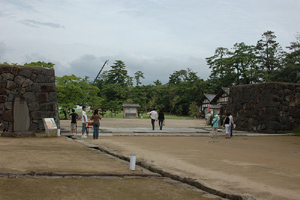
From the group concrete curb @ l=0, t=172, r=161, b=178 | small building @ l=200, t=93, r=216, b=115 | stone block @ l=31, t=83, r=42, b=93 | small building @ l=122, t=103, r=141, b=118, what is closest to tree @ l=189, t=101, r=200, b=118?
small building @ l=200, t=93, r=216, b=115

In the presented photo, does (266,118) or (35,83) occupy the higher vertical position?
(35,83)

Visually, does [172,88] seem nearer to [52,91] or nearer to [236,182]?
[52,91]

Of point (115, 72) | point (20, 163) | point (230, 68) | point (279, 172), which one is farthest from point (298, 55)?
point (115, 72)

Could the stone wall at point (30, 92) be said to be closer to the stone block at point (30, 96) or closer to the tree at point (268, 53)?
the stone block at point (30, 96)

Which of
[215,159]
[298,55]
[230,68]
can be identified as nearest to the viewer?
[215,159]

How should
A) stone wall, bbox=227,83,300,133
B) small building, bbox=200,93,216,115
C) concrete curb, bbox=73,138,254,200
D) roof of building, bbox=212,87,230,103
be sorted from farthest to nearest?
small building, bbox=200,93,216,115 → roof of building, bbox=212,87,230,103 → stone wall, bbox=227,83,300,133 → concrete curb, bbox=73,138,254,200

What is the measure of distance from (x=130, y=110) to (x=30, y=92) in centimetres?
3105

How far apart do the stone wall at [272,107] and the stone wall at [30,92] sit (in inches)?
577

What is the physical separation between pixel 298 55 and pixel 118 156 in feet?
110

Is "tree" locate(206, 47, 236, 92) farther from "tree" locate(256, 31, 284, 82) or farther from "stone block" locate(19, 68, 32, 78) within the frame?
"stone block" locate(19, 68, 32, 78)

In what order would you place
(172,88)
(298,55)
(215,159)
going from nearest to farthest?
(215,159), (298,55), (172,88)

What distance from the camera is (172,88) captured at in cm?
6338

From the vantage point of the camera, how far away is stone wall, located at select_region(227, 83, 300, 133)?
71.1 feet

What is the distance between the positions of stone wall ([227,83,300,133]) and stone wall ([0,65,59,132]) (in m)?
14.7
